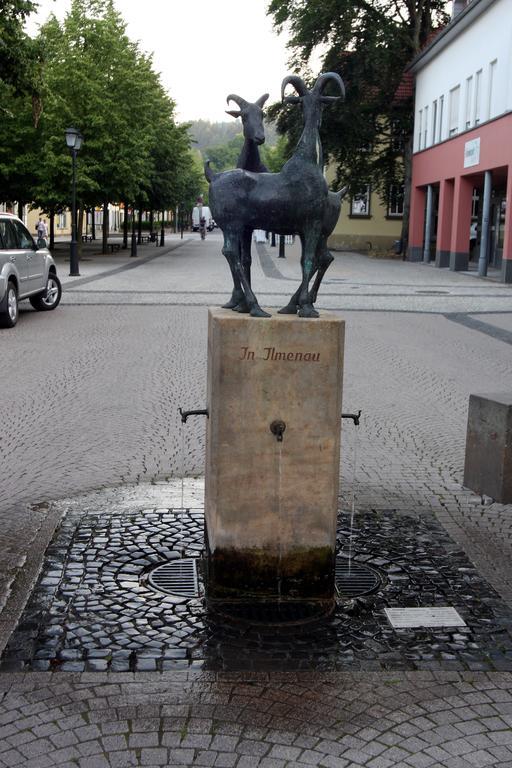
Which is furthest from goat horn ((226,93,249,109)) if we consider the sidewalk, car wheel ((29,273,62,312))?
the sidewalk

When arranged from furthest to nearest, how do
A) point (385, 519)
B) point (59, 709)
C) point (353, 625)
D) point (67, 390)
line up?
point (67, 390)
point (385, 519)
point (353, 625)
point (59, 709)

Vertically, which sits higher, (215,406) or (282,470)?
(215,406)

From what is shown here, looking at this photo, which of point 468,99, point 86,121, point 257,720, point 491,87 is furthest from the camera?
point 86,121

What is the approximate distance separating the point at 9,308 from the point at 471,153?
76.9ft

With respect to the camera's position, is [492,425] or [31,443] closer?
[492,425]

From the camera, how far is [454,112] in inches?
1534

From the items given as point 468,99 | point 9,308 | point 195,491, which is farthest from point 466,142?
point 195,491

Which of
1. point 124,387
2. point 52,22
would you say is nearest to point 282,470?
point 124,387

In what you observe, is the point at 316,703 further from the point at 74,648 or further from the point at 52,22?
the point at 52,22

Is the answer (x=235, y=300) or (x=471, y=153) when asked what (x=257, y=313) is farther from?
(x=471, y=153)

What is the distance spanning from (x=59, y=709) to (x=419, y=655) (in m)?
1.69

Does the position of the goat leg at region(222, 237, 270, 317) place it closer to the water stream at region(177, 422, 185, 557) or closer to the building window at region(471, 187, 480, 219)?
the water stream at region(177, 422, 185, 557)

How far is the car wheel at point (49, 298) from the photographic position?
19.5m

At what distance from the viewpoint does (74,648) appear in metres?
4.50
